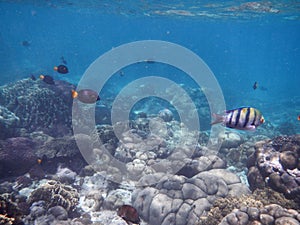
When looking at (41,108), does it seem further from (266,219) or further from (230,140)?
(266,219)

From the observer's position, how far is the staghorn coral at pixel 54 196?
21.0 ft

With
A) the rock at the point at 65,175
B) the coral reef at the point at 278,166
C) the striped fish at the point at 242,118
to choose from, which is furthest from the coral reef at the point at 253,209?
the rock at the point at 65,175

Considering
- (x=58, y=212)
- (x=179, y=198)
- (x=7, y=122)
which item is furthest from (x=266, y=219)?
(x=7, y=122)

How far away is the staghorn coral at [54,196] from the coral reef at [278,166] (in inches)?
215

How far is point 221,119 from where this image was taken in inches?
154

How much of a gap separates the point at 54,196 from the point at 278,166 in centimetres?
624

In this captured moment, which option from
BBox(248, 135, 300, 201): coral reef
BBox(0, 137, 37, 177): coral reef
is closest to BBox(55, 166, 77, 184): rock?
BBox(0, 137, 37, 177): coral reef

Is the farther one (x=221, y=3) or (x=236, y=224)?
(x=221, y=3)

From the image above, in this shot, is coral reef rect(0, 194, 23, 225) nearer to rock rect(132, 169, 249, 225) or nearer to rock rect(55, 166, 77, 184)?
rock rect(55, 166, 77, 184)

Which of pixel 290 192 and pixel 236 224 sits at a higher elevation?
pixel 290 192

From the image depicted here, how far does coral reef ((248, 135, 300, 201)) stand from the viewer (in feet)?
21.0

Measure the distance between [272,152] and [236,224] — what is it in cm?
322

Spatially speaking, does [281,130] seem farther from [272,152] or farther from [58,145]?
[58,145]

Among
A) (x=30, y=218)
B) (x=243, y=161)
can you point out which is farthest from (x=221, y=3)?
(x=30, y=218)
